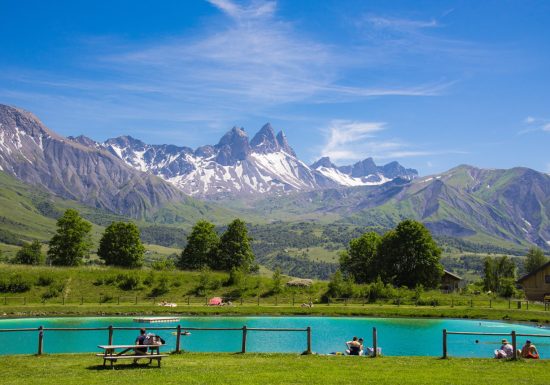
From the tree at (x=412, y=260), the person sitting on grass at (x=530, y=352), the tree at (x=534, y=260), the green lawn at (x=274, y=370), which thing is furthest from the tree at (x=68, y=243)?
the tree at (x=534, y=260)

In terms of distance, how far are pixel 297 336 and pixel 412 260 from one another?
5783cm

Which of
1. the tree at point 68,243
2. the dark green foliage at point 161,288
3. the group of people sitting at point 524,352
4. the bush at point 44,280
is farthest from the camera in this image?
the tree at point 68,243

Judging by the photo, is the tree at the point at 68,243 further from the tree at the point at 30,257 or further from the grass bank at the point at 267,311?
the grass bank at the point at 267,311

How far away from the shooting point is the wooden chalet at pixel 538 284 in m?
97.8

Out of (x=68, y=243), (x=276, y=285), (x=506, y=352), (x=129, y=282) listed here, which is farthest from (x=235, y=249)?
(x=506, y=352)

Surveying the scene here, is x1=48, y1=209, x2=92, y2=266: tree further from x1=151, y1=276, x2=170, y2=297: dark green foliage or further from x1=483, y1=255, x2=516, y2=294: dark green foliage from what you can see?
x1=483, y1=255, x2=516, y2=294: dark green foliage

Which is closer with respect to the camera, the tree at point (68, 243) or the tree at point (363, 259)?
the tree at point (363, 259)

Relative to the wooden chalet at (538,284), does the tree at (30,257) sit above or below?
above

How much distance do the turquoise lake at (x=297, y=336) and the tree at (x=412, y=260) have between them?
1426 inches

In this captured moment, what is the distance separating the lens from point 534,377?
2523cm

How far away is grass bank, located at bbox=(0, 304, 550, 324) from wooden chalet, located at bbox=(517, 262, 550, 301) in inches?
1208

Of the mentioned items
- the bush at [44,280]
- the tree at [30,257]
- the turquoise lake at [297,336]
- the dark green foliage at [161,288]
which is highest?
the tree at [30,257]

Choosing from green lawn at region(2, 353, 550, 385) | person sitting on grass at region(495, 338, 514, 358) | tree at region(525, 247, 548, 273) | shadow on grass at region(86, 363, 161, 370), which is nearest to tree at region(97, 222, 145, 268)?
green lawn at region(2, 353, 550, 385)

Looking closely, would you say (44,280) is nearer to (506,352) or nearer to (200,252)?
(200,252)
